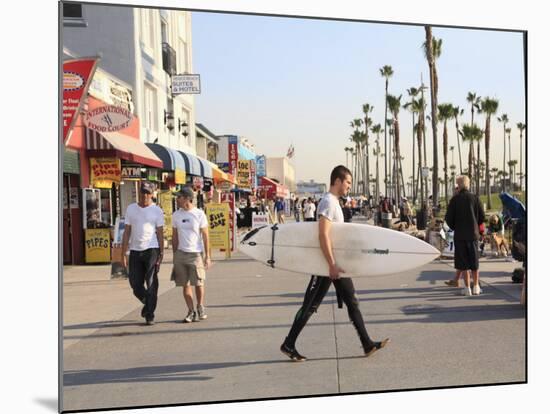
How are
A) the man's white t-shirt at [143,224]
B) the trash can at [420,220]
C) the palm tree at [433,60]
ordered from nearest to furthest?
the palm tree at [433,60] < the man's white t-shirt at [143,224] < the trash can at [420,220]

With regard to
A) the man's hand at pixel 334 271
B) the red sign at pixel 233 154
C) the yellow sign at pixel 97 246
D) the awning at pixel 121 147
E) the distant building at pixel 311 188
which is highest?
the awning at pixel 121 147

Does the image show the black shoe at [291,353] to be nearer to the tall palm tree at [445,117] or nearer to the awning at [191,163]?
the tall palm tree at [445,117]

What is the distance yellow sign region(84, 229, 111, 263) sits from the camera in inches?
476

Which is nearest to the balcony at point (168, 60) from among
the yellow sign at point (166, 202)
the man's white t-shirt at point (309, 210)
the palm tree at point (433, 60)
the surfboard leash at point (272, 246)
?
the surfboard leash at point (272, 246)

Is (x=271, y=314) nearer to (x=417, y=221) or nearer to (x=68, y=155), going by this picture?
(x=417, y=221)

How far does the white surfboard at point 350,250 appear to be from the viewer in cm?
563

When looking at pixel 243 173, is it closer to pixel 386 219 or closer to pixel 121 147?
pixel 121 147

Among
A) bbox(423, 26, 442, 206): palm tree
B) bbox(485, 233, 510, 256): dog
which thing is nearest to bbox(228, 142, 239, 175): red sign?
bbox(423, 26, 442, 206): palm tree

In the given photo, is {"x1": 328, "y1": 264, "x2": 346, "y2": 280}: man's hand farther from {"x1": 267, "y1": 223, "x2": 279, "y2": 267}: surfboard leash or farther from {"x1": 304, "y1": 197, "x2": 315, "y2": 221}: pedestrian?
{"x1": 304, "y1": 197, "x2": 315, "y2": 221}: pedestrian

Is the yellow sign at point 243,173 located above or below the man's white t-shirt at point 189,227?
above

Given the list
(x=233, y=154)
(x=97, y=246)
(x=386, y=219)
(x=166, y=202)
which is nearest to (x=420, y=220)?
(x=386, y=219)

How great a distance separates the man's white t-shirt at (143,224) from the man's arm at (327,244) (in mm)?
2271

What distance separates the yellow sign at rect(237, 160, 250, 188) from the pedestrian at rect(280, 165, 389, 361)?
152 cm

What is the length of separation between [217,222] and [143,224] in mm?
5354
